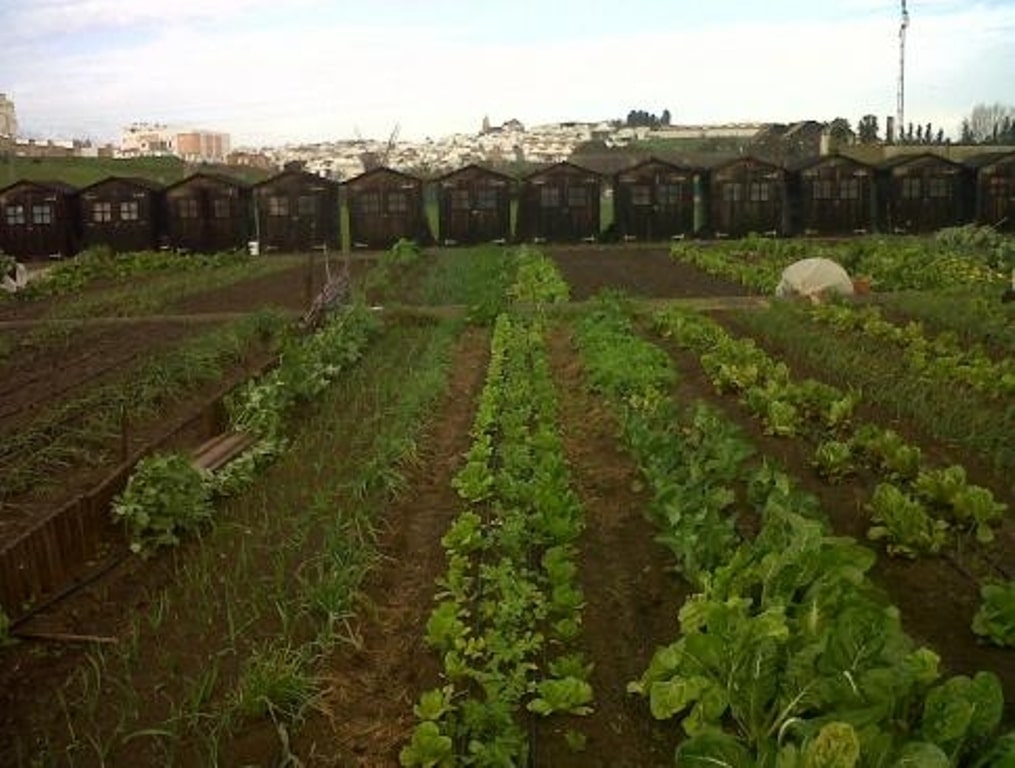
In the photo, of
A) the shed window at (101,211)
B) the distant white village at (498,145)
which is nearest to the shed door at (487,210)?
the shed window at (101,211)

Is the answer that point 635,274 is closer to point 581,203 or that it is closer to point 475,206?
point 581,203

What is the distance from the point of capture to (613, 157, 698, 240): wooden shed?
32312 mm

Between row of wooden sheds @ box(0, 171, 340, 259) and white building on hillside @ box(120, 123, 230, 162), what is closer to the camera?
row of wooden sheds @ box(0, 171, 340, 259)

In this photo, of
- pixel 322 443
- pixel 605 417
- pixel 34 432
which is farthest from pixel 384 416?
pixel 34 432

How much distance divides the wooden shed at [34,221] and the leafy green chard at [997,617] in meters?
31.4

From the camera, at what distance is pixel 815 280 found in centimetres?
1775

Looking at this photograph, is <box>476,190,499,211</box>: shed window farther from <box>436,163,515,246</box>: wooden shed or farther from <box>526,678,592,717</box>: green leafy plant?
<box>526,678,592,717</box>: green leafy plant

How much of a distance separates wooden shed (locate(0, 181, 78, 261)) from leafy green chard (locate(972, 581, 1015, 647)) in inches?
1236

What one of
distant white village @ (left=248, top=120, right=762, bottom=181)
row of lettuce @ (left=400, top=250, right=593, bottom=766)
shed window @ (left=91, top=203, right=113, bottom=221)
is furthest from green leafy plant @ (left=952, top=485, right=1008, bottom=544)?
distant white village @ (left=248, top=120, right=762, bottom=181)

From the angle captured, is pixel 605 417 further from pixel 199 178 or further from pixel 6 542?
pixel 199 178

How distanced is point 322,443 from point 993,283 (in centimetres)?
1514

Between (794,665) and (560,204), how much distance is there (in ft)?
96.8

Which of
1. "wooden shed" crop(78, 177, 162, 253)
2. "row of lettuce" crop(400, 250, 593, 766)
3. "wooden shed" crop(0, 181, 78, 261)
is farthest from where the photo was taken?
"wooden shed" crop(78, 177, 162, 253)

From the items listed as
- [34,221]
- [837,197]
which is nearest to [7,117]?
[34,221]
